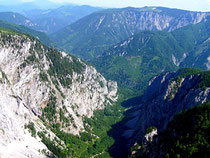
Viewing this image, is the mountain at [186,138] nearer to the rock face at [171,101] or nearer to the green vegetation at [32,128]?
the rock face at [171,101]

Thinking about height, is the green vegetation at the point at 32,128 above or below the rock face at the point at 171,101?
below

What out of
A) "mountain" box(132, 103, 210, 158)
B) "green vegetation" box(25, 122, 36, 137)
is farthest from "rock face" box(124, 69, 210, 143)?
"green vegetation" box(25, 122, 36, 137)

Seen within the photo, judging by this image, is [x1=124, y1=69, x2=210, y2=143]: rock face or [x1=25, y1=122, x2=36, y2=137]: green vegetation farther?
[x1=25, y1=122, x2=36, y2=137]: green vegetation

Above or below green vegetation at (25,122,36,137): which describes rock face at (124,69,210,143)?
above

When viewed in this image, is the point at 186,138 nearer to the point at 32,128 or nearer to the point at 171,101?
the point at 171,101

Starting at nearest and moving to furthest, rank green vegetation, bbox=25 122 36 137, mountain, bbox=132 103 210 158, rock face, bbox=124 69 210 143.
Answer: mountain, bbox=132 103 210 158 < rock face, bbox=124 69 210 143 < green vegetation, bbox=25 122 36 137

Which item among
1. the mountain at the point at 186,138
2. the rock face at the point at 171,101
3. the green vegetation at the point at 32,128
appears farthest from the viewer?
the green vegetation at the point at 32,128

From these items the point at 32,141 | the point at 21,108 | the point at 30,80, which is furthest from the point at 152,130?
the point at 30,80

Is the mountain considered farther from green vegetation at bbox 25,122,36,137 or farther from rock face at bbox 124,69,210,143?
green vegetation at bbox 25,122,36,137

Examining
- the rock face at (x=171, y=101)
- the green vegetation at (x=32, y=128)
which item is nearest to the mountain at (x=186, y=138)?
the rock face at (x=171, y=101)
